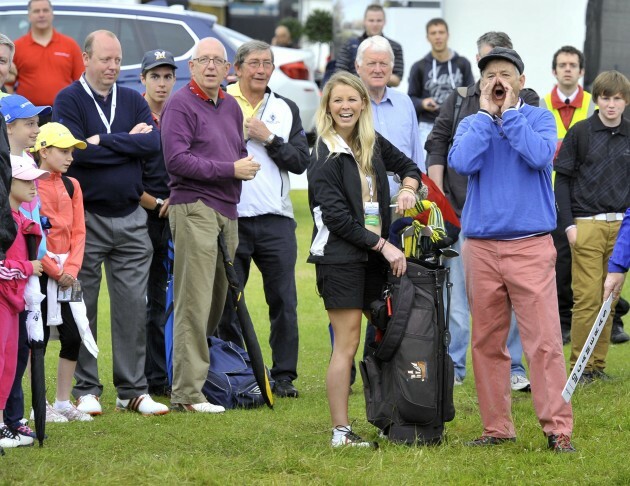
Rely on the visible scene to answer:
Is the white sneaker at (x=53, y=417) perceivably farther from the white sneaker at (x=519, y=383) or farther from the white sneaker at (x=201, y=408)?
the white sneaker at (x=519, y=383)

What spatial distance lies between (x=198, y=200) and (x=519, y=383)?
2.77 metres

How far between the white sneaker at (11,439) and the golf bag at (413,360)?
2028 mm

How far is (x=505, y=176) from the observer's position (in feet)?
22.5

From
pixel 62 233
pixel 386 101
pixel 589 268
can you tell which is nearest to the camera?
pixel 62 233

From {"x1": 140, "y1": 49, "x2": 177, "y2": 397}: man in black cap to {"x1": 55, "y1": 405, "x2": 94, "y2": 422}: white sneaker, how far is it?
3.67 feet

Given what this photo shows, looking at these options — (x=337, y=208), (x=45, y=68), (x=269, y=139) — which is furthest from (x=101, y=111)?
(x=45, y=68)

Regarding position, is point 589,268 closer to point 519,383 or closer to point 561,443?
point 519,383

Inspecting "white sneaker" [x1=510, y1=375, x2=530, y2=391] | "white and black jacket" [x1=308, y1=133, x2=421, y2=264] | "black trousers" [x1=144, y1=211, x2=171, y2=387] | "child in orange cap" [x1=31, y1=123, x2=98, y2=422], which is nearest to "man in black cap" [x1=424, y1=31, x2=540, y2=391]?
"white sneaker" [x1=510, y1=375, x2=530, y2=391]

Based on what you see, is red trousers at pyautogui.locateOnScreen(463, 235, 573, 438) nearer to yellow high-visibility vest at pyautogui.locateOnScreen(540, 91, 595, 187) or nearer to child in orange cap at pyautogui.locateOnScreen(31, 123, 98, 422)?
child in orange cap at pyautogui.locateOnScreen(31, 123, 98, 422)

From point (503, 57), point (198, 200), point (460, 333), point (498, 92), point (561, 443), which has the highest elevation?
point (503, 57)

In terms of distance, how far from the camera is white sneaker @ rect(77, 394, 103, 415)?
8391 millimetres

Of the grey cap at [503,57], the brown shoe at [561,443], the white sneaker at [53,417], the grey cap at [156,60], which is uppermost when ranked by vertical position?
the grey cap at [503,57]

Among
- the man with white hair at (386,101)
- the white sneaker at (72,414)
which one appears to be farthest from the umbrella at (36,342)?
the man with white hair at (386,101)

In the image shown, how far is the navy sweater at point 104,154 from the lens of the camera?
8344 mm
